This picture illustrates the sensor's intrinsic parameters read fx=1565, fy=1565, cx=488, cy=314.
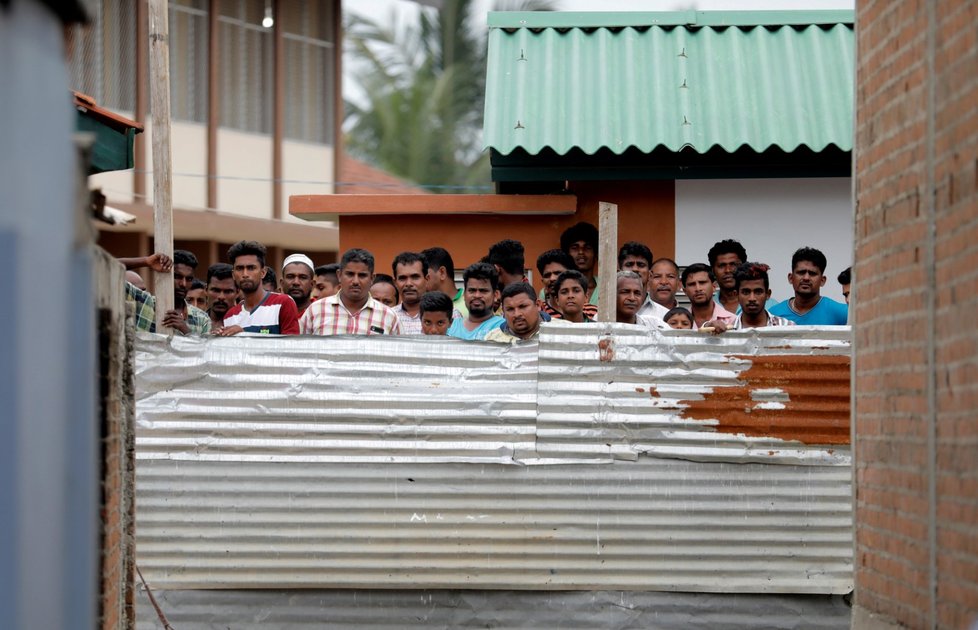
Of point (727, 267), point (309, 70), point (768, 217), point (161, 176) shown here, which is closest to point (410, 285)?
point (161, 176)

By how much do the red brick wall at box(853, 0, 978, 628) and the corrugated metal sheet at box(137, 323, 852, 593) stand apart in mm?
1665

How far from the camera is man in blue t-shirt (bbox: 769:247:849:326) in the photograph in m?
9.37

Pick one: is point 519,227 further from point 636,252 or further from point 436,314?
point 436,314

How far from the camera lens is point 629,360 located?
8.45m

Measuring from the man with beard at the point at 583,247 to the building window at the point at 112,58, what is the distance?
9331 millimetres

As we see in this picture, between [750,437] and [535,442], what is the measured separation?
1.16 metres

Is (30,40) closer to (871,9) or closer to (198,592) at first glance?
(871,9)

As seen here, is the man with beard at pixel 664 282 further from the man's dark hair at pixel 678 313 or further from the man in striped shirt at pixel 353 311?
the man in striped shirt at pixel 353 311

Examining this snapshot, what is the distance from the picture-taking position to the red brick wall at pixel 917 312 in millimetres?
5562

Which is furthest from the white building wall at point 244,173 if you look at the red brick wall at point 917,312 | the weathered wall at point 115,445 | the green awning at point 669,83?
the red brick wall at point 917,312

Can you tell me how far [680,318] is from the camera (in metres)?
9.20

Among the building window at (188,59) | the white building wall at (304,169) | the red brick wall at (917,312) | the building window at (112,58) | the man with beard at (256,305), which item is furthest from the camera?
the white building wall at (304,169)

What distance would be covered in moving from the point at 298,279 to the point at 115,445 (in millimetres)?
A: 4177

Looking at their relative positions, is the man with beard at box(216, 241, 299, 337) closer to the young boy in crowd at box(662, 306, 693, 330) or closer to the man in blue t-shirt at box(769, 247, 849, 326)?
the young boy in crowd at box(662, 306, 693, 330)
